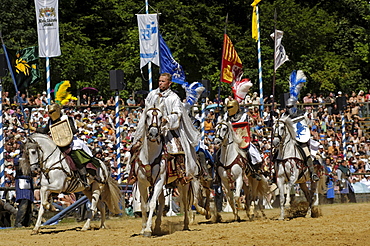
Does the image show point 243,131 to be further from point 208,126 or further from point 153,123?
point 208,126

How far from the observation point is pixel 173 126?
1384 centimetres

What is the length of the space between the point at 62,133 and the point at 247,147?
5.25m

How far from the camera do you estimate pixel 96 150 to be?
20672 mm

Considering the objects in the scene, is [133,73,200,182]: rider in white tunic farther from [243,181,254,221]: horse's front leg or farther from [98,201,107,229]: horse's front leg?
[243,181,254,221]: horse's front leg

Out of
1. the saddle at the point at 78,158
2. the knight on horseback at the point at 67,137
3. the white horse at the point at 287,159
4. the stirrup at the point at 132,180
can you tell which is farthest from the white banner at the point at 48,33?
the stirrup at the point at 132,180

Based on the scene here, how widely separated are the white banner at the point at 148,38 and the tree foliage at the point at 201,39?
1408cm

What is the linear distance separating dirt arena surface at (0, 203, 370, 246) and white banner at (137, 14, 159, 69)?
6103 mm

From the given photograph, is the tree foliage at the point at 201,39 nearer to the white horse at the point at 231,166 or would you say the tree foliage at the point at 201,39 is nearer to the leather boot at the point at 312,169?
the white horse at the point at 231,166

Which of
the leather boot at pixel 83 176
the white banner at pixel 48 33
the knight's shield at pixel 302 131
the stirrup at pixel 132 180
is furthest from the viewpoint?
the white banner at pixel 48 33

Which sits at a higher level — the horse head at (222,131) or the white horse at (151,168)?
the horse head at (222,131)

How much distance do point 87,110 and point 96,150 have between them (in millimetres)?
5467

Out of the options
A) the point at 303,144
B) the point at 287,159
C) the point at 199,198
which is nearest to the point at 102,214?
the point at 199,198

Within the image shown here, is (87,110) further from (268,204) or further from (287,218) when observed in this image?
(287,218)

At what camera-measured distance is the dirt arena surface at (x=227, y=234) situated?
1267 centimetres
